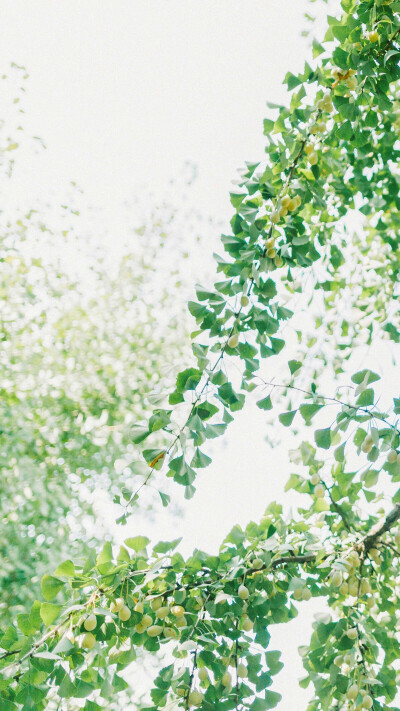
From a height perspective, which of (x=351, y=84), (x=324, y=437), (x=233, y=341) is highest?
(x=351, y=84)

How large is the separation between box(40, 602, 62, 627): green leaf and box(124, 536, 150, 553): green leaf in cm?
15

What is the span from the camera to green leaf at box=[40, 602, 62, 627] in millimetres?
805

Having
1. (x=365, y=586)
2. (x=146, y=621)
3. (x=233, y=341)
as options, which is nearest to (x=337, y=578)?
(x=365, y=586)

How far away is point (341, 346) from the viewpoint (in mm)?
1437

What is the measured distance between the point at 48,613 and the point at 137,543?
0.17 metres

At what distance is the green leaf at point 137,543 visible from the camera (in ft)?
2.99

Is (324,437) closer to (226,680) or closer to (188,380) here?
(188,380)

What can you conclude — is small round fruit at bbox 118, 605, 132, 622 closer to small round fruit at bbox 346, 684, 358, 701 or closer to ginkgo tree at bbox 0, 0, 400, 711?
ginkgo tree at bbox 0, 0, 400, 711

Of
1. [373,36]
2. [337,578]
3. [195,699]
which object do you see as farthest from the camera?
[373,36]

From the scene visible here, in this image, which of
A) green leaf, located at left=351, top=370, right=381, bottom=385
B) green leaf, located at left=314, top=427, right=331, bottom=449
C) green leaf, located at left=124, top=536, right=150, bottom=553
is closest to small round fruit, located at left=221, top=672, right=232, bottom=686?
green leaf, located at left=124, top=536, right=150, bottom=553

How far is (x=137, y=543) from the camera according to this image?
3.00 feet

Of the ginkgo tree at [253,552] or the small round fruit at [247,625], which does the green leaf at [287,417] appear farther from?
the small round fruit at [247,625]

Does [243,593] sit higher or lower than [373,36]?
lower

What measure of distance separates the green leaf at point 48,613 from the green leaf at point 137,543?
0.48 ft
